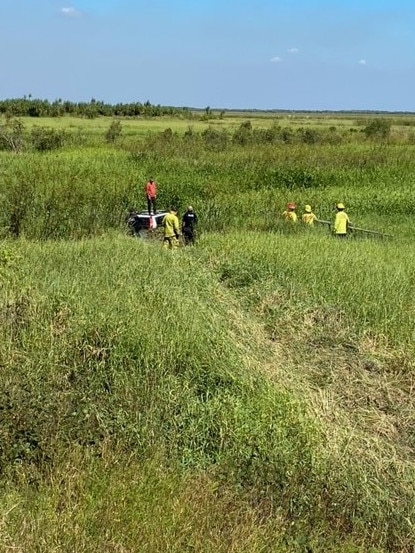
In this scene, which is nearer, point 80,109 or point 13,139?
point 13,139

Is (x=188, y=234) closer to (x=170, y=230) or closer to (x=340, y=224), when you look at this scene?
(x=170, y=230)

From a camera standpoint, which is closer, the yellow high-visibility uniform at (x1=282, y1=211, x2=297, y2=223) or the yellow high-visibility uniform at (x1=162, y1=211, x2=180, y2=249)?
the yellow high-visibility uniform at (x1=162, y1=211, x2=180, y2=249)

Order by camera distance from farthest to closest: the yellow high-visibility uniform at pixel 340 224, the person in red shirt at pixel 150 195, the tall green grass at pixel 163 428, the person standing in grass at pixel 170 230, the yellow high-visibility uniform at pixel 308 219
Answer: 1. the person in red shirt at pixel 150 195
2. the yellow high-visibility uniform at pixel 308 219
3. the yellow high-visibility uniform at pixel 340 224
4. the person standing in grass at pixel 170 230
5. the tall green grass at pixel 163 428

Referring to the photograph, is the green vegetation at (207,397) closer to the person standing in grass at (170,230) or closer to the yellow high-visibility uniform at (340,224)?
the person standing in grass at (170,230)

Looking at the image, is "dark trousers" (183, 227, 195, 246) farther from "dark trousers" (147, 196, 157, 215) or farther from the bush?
the bush

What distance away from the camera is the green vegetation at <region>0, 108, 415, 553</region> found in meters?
4.39

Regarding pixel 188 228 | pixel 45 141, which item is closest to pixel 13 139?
pixel 45 141

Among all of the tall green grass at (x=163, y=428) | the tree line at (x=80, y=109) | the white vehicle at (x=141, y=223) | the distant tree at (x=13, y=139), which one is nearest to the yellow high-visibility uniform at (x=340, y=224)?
the white vehicle at (x=141, y=223)

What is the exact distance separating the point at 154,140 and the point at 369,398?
26.1 m

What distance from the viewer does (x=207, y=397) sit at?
6.15 meters

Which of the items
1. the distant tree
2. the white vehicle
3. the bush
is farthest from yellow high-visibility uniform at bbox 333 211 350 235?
the distant tree

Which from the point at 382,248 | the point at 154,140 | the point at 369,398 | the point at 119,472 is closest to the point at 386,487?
the point at 369,398

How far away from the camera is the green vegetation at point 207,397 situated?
439cm

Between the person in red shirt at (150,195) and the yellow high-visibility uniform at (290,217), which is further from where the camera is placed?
the person in red shirt at (150,195)
